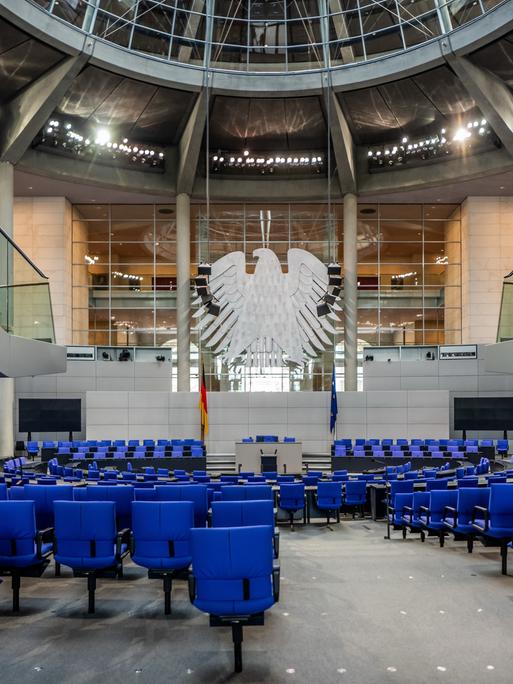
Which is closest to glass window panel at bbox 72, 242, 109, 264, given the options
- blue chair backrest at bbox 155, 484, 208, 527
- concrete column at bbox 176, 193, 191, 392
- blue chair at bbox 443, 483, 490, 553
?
concrete column at bbox 176, 193, 191, 392

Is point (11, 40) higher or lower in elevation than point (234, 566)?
higher

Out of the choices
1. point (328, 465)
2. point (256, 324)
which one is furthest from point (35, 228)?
point (328, 465)

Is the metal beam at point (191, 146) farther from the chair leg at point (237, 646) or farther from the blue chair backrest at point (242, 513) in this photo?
the chair leg at point (237, 646)

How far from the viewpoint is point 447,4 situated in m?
21.1

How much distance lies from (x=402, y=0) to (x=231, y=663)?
24.6 metres

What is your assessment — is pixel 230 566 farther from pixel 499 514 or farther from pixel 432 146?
pixel 432 146

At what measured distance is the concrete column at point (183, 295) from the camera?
27.6 meters

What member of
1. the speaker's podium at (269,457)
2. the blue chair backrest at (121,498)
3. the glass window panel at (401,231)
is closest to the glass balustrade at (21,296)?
the blue chair backrest at (121,498)

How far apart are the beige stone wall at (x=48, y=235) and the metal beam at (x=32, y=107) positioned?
5203 mm

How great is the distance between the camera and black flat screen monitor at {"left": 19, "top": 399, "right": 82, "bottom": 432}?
25.2 m

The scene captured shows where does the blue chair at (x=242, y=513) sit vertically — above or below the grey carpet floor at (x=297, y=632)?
above

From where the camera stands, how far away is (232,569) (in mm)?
4320

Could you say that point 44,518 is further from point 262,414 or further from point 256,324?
point 262,414

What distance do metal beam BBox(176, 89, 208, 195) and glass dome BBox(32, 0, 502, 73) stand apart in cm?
154
